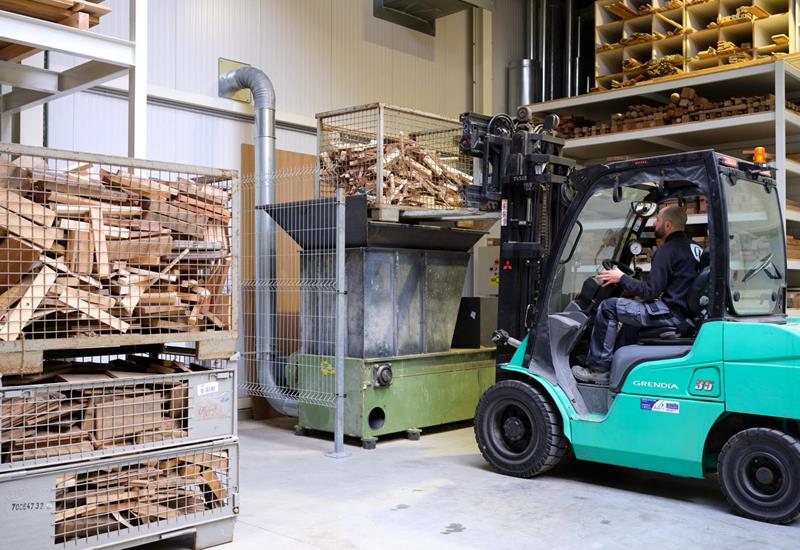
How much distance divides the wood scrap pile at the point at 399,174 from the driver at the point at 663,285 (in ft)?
8.80

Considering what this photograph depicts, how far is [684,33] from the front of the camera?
10.7 metres

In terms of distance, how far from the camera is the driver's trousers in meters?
6.28

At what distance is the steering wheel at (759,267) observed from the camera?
612cm

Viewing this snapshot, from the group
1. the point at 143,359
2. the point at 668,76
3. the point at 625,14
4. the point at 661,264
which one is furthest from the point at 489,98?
the point at 143,359

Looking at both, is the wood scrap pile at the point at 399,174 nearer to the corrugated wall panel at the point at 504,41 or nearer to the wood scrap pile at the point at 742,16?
the wood scrap pile at the point at 742,16

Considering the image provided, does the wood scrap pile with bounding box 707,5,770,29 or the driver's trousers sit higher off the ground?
the wood scrap pile with bounding box 707,5,770,29

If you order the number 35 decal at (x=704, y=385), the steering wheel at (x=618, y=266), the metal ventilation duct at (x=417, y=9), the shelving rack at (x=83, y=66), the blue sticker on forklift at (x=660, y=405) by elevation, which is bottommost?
the blue sticker on forklift at (x=660, y=405)

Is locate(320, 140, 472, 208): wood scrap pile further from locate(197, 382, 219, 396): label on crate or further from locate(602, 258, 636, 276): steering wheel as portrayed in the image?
locate(197, 382, 219, 396): label on crate

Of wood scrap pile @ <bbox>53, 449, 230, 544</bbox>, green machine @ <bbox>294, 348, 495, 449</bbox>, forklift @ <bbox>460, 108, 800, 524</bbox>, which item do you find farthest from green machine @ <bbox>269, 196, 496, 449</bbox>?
wood scrap pile @ <bbox>53, 449, 230, 544</bbox>

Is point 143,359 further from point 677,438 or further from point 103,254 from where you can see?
point 677,438

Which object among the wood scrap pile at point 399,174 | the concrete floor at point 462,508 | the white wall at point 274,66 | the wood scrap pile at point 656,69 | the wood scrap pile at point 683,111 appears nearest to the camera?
the concrete floor at point 462,508

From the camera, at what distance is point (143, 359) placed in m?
5.81

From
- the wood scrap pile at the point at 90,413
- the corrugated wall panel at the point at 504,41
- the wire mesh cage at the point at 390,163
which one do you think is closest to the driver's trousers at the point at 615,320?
Answer: the wire mesh cage at the point at 390,163

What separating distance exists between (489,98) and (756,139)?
4.34 metres
